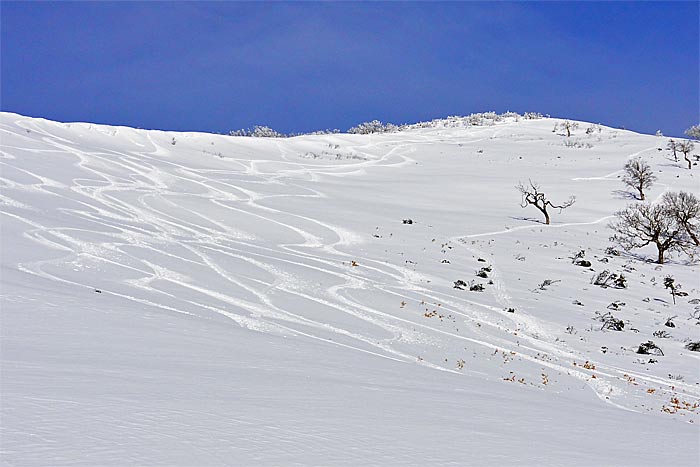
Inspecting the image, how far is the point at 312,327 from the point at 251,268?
6.95 m

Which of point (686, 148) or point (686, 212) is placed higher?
point (686, 148)

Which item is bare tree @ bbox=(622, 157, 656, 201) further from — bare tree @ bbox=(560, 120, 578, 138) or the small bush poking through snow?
bare tree @ bbox=(560, 120, 578, 138)

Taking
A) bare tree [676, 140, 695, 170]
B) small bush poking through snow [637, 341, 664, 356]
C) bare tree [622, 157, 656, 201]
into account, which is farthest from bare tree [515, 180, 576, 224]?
small bush poking through snow [637, 341, 664, 356]

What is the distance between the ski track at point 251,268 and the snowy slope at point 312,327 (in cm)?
14

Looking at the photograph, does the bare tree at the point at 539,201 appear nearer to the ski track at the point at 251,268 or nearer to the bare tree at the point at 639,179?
the ski track at the point at 251,268

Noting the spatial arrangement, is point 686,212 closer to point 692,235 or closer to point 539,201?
point 692,235

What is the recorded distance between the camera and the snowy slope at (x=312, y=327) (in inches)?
186

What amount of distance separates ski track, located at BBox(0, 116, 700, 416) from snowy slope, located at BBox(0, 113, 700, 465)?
0.45 ft

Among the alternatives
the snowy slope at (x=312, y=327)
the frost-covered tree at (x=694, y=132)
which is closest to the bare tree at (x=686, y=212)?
the snowy slope at (x=312, y=327)

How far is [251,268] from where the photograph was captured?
20656 mm

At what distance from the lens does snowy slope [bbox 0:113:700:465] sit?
186 inches

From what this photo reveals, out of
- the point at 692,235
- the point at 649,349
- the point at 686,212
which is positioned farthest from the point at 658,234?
the point at 649,349

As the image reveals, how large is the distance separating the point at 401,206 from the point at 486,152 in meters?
34.9

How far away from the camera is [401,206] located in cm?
4269
